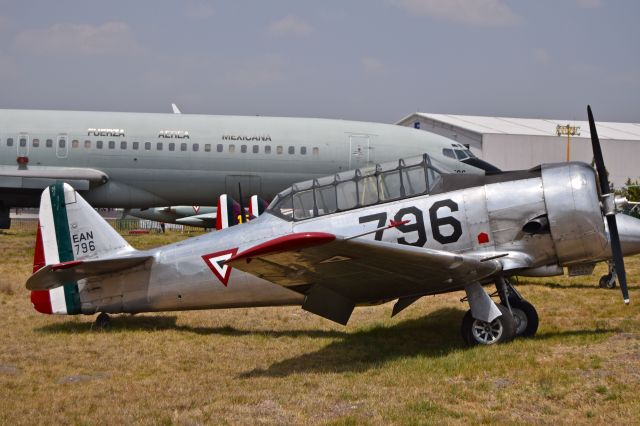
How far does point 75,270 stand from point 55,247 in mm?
819

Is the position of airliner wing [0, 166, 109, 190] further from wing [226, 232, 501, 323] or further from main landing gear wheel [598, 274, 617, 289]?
main landing gear wheel [598, 274, 617, 289]

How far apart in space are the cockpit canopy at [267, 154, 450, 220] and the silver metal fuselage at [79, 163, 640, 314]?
110 millimetres

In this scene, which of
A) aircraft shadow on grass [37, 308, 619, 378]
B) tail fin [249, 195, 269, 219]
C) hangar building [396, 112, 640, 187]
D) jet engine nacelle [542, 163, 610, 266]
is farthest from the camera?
hangar building [396, 112, 640, 187]

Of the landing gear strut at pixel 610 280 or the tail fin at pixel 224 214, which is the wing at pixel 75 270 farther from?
the landing gear strut at pixel 610 280

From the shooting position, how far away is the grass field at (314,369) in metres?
6.18

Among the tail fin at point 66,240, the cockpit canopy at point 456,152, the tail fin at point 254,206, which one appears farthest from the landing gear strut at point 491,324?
the cockpit canopy at point 456,152

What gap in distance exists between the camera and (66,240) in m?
10.7

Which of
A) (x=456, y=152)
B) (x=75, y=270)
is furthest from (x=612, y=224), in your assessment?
(x=456, y=152)

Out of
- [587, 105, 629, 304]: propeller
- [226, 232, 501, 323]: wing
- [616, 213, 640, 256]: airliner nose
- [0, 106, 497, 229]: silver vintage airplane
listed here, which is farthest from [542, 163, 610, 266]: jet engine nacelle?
[0, 106, 497, 229]: silver vintage airplane

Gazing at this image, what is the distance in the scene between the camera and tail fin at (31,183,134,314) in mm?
10594

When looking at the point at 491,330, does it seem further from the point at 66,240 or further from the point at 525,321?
the point at 66,240

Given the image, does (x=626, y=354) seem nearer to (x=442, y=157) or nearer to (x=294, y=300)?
(x=294, y=300)

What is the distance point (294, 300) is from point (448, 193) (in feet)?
8.28

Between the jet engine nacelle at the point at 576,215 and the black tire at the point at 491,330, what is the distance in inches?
39.3
